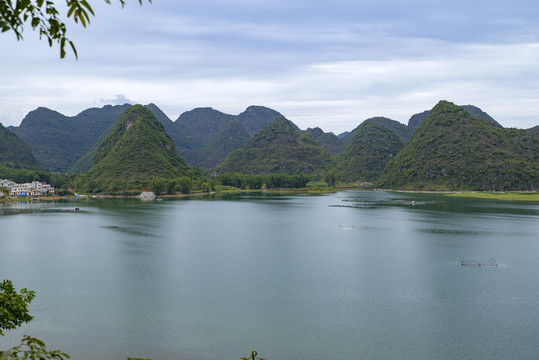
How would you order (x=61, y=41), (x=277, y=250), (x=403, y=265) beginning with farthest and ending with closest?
(x=277, y=250), (x=403, y=265), (x=61, y=41)

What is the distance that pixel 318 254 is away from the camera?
243ft

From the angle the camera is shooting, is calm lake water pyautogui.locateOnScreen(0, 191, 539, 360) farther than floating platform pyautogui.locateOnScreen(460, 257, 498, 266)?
No

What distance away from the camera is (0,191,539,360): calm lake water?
35.6 metres

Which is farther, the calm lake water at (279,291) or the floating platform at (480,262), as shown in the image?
the floating platform at (480,262)

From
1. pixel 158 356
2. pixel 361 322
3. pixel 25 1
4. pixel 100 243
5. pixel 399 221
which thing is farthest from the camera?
pixel 399 221

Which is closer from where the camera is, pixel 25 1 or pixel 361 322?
pixel 25 1

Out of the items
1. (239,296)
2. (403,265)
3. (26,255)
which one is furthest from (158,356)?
(26,255)

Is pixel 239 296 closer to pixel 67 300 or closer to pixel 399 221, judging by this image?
pixel 67 300

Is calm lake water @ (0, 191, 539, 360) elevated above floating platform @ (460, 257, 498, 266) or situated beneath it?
situated beneath

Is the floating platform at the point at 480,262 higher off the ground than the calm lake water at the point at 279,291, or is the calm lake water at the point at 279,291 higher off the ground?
the floating platform at the point at 480,262

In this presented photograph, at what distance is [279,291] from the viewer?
167 ft

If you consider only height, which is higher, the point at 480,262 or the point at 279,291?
the point at 480,262

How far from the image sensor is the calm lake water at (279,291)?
35562 millimetres

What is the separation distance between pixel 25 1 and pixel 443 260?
7081cm
